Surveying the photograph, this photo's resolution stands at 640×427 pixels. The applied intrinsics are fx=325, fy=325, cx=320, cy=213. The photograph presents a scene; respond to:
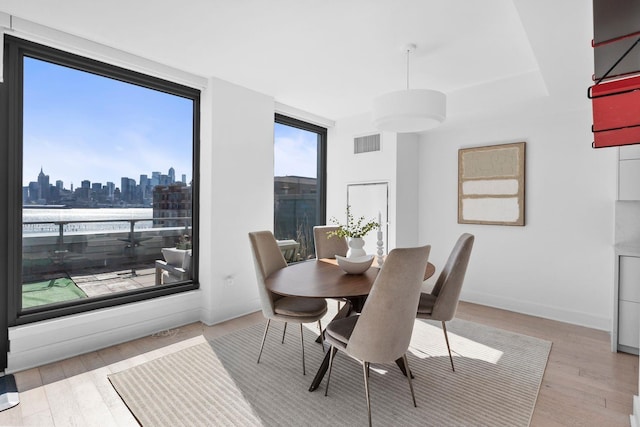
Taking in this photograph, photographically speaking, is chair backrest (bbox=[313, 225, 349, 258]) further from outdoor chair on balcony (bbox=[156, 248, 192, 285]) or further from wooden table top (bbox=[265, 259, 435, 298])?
outdoor chair on balcony (bbox=[156, 248, 192, 285])

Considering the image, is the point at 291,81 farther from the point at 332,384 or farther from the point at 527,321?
the point at 527,321

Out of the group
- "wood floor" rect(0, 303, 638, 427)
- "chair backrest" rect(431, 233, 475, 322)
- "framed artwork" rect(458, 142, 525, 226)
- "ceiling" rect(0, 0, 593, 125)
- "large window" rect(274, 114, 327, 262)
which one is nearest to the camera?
"wood floor" rect(0, 303, 638, 427)

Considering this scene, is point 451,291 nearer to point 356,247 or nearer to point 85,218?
point 356,247

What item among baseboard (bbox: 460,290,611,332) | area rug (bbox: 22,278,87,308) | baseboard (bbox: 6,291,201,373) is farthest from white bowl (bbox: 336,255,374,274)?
baseboard (bbox: 460,290,611,332)

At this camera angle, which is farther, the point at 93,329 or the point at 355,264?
the point at 93,329

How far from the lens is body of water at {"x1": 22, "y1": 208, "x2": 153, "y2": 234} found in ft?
8.74

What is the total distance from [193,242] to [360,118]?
2818 mm

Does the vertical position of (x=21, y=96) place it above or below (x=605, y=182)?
above

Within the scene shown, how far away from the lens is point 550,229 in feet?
12.2

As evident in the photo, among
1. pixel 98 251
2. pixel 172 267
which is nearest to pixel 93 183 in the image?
pixel 98 251

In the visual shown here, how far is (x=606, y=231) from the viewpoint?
11.1 ft

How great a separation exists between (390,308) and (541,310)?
2966 millimetres

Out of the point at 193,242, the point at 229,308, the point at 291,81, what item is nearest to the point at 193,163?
the point at 193,242

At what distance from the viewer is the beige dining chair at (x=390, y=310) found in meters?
1.80
